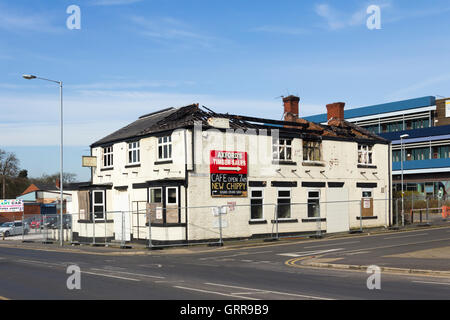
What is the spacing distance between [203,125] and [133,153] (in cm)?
614

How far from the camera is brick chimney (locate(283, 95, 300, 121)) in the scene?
40.9 metres

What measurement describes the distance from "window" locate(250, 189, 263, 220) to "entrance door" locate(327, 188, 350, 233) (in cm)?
553

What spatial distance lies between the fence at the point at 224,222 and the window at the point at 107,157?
12.0ft

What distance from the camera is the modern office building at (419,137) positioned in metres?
68.7

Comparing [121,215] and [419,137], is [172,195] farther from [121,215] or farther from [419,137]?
[419,137]

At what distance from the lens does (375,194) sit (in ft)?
125

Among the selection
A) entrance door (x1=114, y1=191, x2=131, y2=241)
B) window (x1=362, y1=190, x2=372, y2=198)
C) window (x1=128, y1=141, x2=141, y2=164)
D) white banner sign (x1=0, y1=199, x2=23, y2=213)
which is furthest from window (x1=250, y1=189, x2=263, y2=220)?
white banner sign (x1=0, y1=199, x2=23, y2=213)

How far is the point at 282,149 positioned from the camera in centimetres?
3306

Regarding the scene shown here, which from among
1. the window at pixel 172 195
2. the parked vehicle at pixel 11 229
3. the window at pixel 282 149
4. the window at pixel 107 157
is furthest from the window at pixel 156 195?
the parked vehicle at pixel 11 229

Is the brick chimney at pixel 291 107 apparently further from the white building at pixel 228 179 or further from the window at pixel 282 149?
the window at pixel 282 149

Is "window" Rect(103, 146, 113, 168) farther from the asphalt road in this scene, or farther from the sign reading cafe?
the asphalt road
